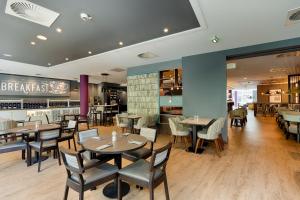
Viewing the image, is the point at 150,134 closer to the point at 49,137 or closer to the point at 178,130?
the point at 178,130

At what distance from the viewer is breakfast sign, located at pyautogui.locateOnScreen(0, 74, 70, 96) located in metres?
9.08

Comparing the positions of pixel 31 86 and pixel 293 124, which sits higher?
pixel 31 86

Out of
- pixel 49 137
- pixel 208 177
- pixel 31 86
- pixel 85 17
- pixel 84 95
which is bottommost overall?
pixel 208 177

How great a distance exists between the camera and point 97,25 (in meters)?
3.38

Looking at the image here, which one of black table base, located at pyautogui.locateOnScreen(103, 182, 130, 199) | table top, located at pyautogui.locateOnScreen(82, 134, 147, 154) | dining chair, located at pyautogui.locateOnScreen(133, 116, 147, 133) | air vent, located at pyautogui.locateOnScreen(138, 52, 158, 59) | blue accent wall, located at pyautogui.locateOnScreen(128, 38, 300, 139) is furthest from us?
dining chair, located at pyautogui.locateOnScreen(133, 116, 147, 133)

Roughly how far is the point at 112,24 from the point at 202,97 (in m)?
3.59

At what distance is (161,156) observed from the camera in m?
2.02

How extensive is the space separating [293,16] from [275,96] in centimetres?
1305

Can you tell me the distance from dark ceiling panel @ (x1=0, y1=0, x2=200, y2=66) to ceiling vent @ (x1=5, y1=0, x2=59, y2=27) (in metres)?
0.10

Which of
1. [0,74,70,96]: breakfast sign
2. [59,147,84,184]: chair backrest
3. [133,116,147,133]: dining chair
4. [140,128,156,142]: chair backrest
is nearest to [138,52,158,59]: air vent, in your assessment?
[133,116,147,133]: dining chair

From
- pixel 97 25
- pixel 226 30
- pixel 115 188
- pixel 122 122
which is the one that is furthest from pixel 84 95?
pixel 226 30

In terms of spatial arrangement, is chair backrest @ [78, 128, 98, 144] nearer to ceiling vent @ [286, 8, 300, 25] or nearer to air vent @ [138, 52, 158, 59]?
air vent @ [138, 52, 158, 59]

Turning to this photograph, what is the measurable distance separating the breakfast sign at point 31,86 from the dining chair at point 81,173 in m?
10.0

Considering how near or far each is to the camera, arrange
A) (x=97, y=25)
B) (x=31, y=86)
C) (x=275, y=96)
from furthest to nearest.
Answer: (x=275, y=96)
(x=31, y=86)
(x=97, y=25)
